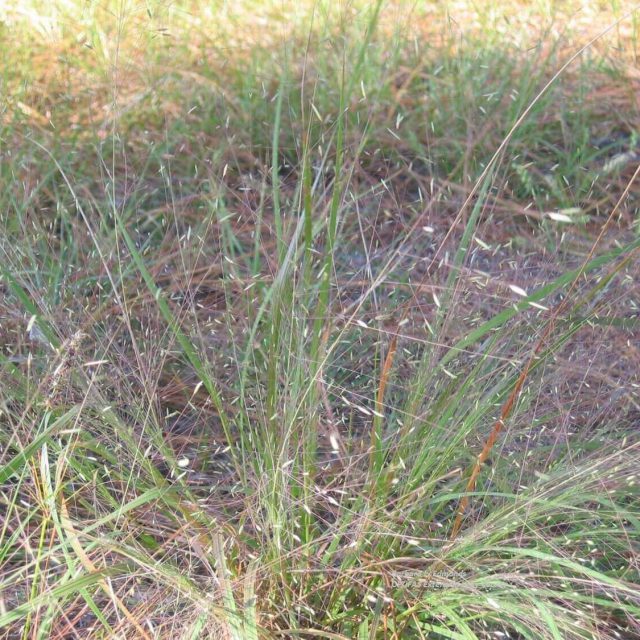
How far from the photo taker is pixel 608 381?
1.47 meters

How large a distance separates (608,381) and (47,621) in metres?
0.94

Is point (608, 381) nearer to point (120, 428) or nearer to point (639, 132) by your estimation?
point (120, 428)

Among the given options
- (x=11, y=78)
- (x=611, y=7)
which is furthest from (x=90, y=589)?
(x=611, y=7)

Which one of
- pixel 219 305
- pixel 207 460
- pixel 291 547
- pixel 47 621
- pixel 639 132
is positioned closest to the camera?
pixel 47 621

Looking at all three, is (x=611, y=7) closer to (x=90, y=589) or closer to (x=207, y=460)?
(x=207, y=460)

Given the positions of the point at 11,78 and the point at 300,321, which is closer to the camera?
the point at 300,321

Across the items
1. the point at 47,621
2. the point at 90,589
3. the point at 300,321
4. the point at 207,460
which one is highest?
the point at 300,321

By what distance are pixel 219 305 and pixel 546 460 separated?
88 centimetres

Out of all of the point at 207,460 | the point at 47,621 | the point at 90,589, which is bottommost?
the point at 207,460

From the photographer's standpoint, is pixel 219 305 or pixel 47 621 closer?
pixel 47 621

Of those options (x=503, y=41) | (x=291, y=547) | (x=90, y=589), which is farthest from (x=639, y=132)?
(x=90, y=589)

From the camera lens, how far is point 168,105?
2.60m

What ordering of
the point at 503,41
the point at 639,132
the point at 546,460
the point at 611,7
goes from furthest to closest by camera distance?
the point at 611,7 < the point at 503,41 < the point at 639,132 < the point at 546,460

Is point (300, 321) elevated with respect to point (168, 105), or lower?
elevated
